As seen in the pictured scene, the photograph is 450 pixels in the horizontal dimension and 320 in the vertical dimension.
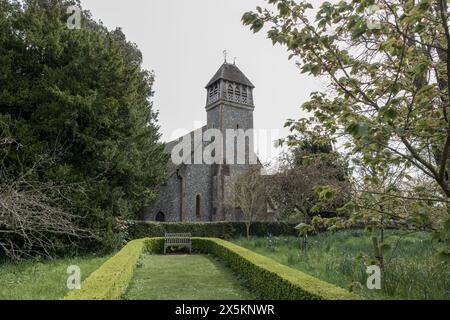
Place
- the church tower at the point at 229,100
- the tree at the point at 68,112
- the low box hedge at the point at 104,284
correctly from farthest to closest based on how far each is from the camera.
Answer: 1. the church tower at the point at 229,100
2. the tree at the point at 68,112
3. the low box hedge at the point at 104,284

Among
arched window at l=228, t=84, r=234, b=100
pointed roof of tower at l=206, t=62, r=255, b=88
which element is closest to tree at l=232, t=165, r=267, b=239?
arched window at l=228, t=84, r=234, b=100

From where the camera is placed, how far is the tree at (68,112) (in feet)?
39.9

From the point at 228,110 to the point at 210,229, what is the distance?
564 inches

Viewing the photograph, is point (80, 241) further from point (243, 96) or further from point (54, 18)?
point (243, 96)

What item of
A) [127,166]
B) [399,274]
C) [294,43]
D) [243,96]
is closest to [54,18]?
[127,166]

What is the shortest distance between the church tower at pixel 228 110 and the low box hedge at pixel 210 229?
734 cm

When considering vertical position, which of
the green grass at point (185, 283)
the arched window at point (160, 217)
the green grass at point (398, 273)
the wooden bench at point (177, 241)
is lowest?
the green grass at point (185, 283)

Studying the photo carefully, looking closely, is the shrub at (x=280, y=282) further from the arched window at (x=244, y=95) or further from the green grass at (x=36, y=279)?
the arched window at (x=244, y=95)

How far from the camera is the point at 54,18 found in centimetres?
1366

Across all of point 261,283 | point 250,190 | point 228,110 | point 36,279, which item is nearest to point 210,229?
point 250,190

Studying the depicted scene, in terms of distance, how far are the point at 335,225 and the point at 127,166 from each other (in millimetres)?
11471

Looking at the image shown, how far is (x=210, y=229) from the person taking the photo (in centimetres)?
2328

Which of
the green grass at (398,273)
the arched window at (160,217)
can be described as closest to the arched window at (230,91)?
the arched window at (160,217)
